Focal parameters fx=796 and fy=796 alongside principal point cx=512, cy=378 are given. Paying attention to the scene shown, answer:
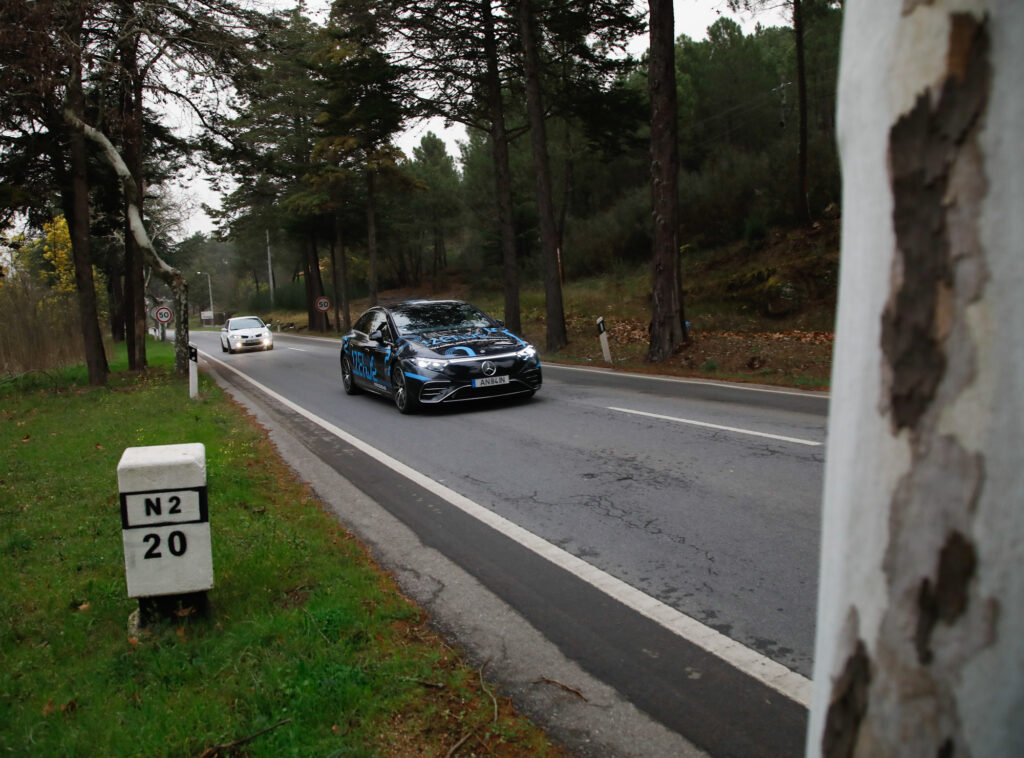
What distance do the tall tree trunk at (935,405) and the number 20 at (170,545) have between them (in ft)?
11.7

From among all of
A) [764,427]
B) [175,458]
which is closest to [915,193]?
[175,458]

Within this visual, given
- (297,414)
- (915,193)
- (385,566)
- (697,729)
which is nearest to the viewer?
(915,193)

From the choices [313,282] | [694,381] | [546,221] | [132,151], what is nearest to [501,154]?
[546,221]

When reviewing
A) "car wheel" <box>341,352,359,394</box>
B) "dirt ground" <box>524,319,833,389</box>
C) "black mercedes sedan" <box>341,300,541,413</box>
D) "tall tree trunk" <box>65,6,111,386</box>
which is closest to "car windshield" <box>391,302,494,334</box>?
"black mercedes sedan" <box>341,300,541,413</box>

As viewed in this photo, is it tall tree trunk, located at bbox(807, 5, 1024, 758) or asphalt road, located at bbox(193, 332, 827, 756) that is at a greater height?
tall tree trunk, located at bbox(807, 5, 1024, 758)

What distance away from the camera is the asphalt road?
11.1 ft

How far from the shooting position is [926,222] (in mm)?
1159

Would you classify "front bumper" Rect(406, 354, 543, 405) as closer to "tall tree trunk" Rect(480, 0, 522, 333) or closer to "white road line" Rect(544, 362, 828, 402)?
"white road line" Rect(544, 362, 828, 402)

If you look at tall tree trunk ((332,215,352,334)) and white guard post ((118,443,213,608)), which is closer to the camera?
white guard post ((118,443,213,608))

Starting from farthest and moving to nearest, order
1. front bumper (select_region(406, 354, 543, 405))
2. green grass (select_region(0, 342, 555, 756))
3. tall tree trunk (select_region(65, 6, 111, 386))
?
tall tree trunk (select_region(65, 6, 111, 386))
front bumper (select_region(406, 354, 543, 405))
green grass (select_region(0, 342, 555, 756))

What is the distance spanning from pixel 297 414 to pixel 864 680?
11.9m

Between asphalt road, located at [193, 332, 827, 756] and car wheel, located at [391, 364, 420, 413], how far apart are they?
213 mm

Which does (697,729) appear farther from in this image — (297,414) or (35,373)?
(35,373)

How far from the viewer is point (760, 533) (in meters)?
5.17
